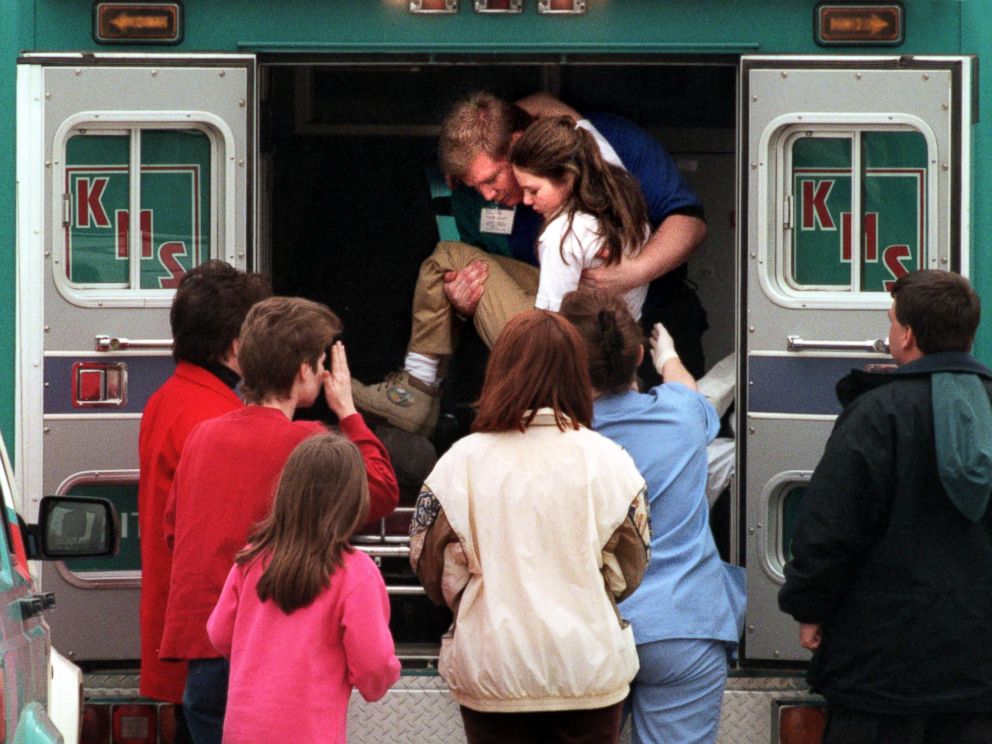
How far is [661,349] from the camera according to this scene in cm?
466

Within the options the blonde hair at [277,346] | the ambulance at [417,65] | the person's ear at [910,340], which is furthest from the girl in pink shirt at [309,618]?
the person's ear at [910,340]

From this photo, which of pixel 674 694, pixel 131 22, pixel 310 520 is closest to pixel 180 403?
pixel 310 520

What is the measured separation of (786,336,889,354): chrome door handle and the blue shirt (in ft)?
2.24

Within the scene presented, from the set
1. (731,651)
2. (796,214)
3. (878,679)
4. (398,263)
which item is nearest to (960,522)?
(878,679)

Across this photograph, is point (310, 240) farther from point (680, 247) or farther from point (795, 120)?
point (795, 120)

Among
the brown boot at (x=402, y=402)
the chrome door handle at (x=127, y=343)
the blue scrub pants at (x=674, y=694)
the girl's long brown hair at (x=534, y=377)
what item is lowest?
the blue scrub pants at (x=674, y=694)

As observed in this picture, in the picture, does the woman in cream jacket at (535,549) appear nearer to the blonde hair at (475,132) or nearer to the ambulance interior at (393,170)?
the blonde hair at (475,132)

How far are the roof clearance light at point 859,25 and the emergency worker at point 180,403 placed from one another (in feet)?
5.76

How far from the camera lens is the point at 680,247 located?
211 inches

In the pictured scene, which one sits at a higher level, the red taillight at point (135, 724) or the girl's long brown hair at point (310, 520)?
the girl's long brown hair at point (310, 520)

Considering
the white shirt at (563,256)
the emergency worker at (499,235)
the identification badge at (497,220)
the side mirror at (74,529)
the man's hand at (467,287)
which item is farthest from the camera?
the identification badge at (497,220)

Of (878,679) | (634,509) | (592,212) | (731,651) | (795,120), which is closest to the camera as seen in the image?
(634,509)

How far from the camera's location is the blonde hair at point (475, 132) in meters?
5.49

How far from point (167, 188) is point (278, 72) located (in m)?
1.62
